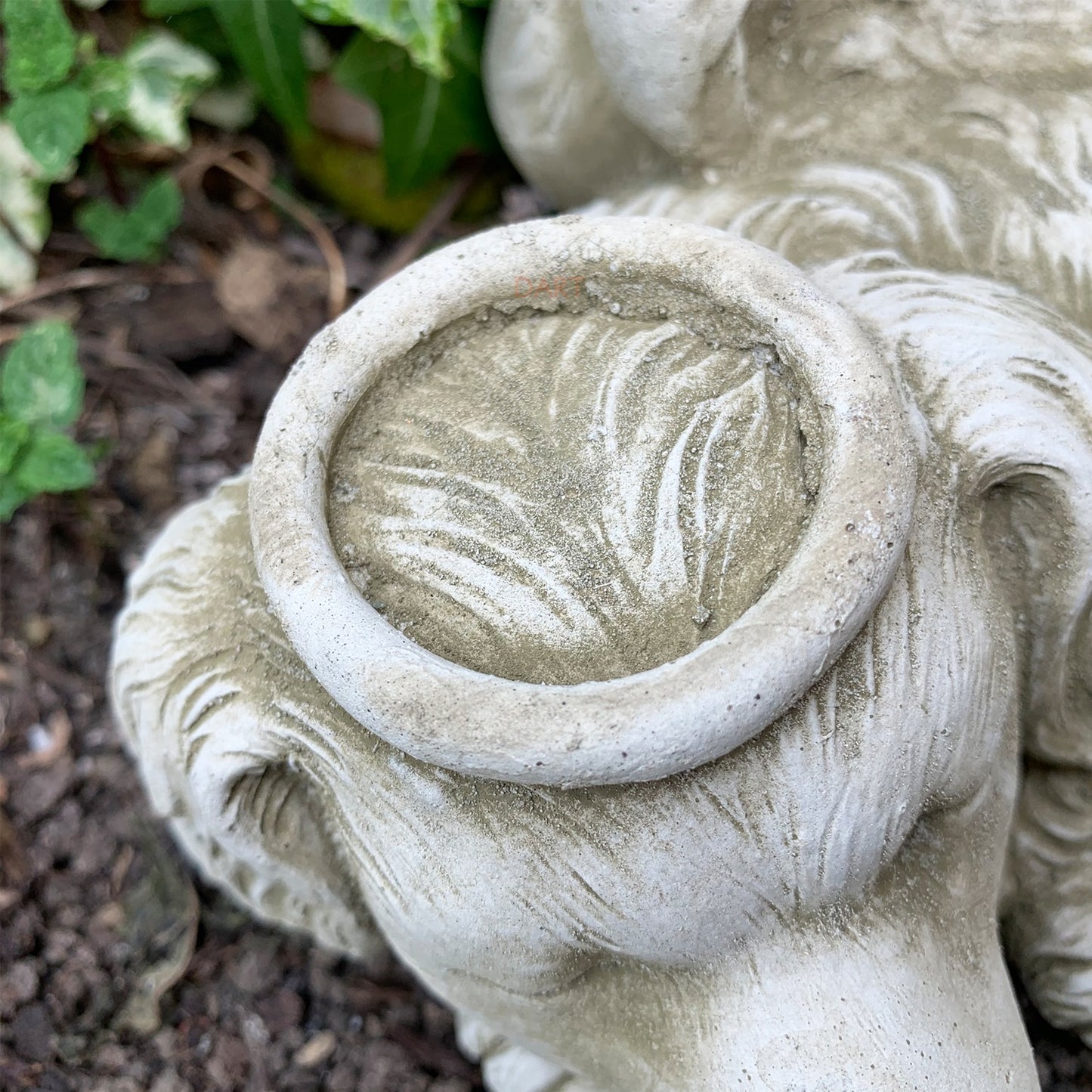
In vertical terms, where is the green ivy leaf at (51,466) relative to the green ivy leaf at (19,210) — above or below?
below

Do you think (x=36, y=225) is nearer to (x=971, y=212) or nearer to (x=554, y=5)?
(x=554, y=5)

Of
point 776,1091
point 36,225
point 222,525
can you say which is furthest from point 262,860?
point 36,225

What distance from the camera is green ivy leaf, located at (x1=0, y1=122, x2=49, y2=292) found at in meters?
1.99

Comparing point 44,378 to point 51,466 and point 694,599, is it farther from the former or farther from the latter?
point 694,599

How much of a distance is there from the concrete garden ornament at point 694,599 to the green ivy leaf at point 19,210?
96 cm

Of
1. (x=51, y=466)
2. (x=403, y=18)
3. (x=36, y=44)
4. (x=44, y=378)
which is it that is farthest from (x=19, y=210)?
(x=403, y=18)

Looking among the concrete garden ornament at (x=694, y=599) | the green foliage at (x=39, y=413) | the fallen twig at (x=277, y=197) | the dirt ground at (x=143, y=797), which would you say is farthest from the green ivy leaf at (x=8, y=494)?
the fallen twig at (x=277, y=197)

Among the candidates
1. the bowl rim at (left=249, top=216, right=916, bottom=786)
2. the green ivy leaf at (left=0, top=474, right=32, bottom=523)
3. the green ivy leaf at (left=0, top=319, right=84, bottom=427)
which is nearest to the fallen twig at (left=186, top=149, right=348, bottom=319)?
the green ivy leaf at (left=0, top=319, right=84, bottom=427)

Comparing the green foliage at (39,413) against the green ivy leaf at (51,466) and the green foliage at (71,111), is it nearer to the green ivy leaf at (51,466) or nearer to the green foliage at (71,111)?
the green ivy leaf at (51,466)

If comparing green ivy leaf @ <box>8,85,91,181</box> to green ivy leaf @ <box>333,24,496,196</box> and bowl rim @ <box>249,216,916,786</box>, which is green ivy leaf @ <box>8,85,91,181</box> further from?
bowl rim @ <box>249,216,916,786</box>

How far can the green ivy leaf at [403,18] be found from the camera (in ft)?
4.90

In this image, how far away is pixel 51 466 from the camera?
175 cm

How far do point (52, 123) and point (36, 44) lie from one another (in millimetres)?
111

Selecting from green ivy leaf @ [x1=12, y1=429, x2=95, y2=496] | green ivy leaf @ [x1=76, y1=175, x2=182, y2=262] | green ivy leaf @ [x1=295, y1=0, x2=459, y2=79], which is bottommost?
green ivy leaf @ [x1=12, y1=429, x2=95, y2=496]
